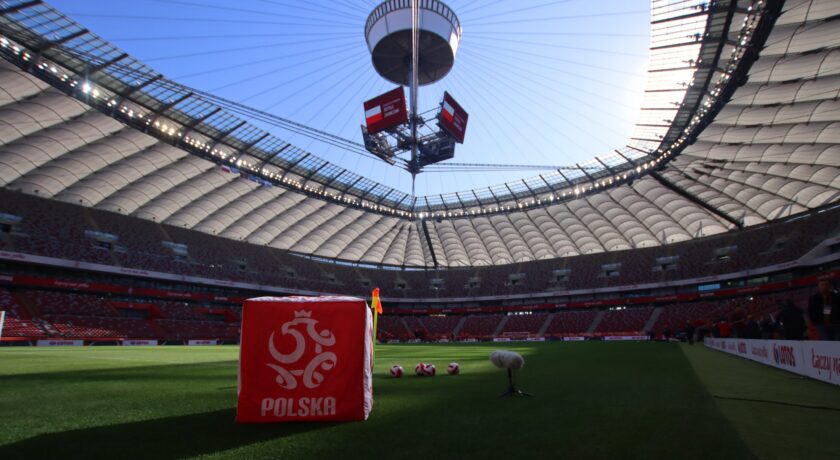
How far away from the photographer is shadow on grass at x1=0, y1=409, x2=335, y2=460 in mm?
4008

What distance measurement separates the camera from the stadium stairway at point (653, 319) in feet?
184

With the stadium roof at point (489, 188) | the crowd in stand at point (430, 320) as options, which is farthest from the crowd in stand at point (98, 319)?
the stadium roof at point (489, 188)

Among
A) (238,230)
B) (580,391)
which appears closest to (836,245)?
(580,391)

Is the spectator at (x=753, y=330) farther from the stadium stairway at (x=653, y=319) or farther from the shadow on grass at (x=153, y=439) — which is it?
the stadium stairway at (x=653, y=319)

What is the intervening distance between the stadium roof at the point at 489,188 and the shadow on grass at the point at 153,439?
A: 101 ft

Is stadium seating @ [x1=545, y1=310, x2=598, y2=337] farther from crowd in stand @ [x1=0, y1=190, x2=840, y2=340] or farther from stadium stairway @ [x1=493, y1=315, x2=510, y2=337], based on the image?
stadium stairway @ [x1=493, y1=315, x2=510, y2=337]

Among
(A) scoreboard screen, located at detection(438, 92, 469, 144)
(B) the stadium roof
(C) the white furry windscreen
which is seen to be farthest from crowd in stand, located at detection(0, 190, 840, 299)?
(C) the white furry windscreen

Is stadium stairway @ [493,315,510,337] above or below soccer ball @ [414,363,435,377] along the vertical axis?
below

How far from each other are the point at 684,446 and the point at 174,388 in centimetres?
908

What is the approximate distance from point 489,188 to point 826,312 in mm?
50881

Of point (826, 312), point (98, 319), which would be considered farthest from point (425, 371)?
point (98, 319)

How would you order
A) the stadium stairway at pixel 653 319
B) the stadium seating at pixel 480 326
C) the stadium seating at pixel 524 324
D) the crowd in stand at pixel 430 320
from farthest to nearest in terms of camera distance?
the stadium seating at pixel 480 326 < the stadium seating at pixel 524 324 < the stadium stairway at pixel 653 319 < the crowd in stand at pixel 430 320

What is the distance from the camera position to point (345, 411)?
5.38 m

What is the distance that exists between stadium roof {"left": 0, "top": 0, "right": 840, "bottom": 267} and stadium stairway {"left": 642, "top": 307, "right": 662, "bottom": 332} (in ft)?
31.4
